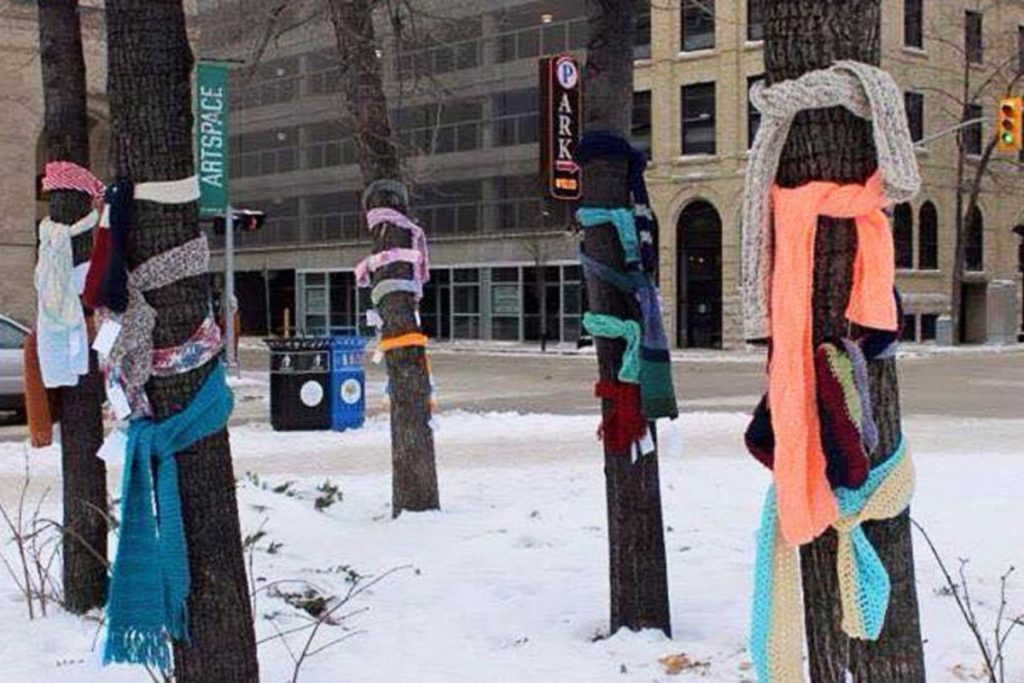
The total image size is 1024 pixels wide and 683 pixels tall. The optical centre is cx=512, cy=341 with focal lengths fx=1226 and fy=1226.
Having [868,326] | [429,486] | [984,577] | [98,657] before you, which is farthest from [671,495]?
[868,326]

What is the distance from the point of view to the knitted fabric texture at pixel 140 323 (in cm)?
371

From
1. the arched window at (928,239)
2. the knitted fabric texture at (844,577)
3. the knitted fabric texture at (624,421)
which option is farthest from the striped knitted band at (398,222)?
the arched window at (928,239)

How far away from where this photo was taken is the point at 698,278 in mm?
41469

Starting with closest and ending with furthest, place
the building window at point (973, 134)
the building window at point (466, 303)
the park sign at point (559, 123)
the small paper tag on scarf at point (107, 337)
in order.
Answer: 1. the small paper tag on scarf at point (107, 337)
2. the park sign at point (559, 123)
3. the building window at point (973, 134)
4. the building window at point (466, 303)

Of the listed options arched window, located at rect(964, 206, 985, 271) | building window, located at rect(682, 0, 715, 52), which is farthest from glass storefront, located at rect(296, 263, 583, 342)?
arched window, located at rect(964, 206, 985, 271)

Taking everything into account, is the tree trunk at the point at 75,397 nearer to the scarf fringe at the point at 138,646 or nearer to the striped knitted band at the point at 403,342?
the scarf fringe at the point at 138,646

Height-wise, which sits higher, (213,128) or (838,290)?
(213,128)

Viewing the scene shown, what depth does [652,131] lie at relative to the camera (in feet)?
138

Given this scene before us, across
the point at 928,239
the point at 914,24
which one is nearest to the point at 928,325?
the point at 928,239

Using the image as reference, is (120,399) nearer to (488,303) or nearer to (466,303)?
(488,303)

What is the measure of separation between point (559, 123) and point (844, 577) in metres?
27.7

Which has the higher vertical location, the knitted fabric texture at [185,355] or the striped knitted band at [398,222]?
the striped knitted band at [398,222]

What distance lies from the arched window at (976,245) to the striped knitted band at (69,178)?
42.1m

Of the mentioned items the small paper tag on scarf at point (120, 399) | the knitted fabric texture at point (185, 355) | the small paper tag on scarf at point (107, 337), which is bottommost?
the small paper tag on scarf at point (120, 399)
